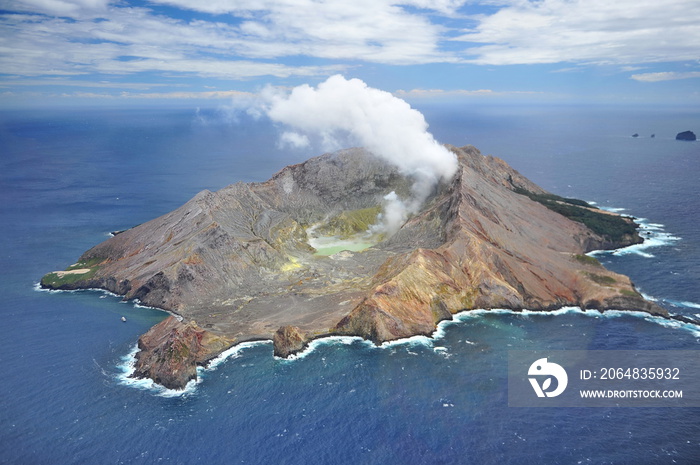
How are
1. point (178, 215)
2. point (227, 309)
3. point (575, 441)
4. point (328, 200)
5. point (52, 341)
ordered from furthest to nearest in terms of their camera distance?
1. point (328, 200)
2. point (178, 215)
3. point (227, 309)
4. point (52, 341)
5. point (575, 441)

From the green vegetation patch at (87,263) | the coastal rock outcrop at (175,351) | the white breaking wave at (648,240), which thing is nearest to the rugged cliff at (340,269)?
the coastal rock outcrop at (175,351)

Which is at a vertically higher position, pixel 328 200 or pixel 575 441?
pixel 328 200

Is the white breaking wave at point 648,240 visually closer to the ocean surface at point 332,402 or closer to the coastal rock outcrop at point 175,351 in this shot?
the ocean surface at point 332,402

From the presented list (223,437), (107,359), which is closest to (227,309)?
(107,359)

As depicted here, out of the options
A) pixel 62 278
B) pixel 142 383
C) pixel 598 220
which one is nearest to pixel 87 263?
pixel 62 278

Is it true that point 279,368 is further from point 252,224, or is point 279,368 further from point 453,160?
point 453,160

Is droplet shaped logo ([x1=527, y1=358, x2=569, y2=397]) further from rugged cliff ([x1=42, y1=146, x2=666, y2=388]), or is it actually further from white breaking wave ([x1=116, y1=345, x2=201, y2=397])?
white breaking wave ([x1=116, y1=345, x2=201, y2=397])

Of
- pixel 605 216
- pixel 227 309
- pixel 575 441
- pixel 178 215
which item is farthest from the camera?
pixel 605 216

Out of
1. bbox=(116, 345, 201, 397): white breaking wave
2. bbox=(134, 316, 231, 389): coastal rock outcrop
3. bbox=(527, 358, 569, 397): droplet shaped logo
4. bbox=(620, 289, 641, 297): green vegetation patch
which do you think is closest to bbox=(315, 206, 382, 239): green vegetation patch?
bbox=(134, 316, 231, 389): coastal rock outcrop

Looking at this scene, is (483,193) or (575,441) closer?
(575,441)
